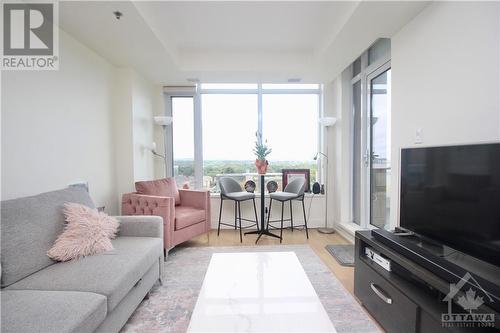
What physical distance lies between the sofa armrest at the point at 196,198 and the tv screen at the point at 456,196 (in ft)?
7.85

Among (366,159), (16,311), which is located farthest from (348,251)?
(16,311)

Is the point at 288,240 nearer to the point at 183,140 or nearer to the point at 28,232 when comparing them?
the point at 183,140

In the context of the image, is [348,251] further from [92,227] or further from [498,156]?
[92,227]

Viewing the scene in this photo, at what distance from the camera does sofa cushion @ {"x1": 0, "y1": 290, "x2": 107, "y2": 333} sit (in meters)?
1.01

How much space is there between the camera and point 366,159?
3191 mm

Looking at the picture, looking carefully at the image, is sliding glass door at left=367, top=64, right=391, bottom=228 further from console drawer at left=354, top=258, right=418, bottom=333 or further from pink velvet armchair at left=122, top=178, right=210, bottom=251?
pink velvet armchair at left=122, top=178, right=210, bottom=251

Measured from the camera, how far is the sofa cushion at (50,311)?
1015 mm

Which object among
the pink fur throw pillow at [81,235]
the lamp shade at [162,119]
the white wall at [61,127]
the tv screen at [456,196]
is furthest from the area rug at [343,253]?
the lamp shade at [162,119]

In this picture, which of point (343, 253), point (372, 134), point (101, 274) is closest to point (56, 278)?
point (101, 274)

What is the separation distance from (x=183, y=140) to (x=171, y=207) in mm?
1794

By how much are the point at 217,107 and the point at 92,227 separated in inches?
112

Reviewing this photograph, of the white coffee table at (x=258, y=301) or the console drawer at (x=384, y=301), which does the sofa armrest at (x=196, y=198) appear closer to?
the white coffee table at (x=258, y=301)

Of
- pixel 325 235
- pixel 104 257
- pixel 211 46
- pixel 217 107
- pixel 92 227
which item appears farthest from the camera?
pixel 217 107

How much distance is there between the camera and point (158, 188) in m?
3.09
